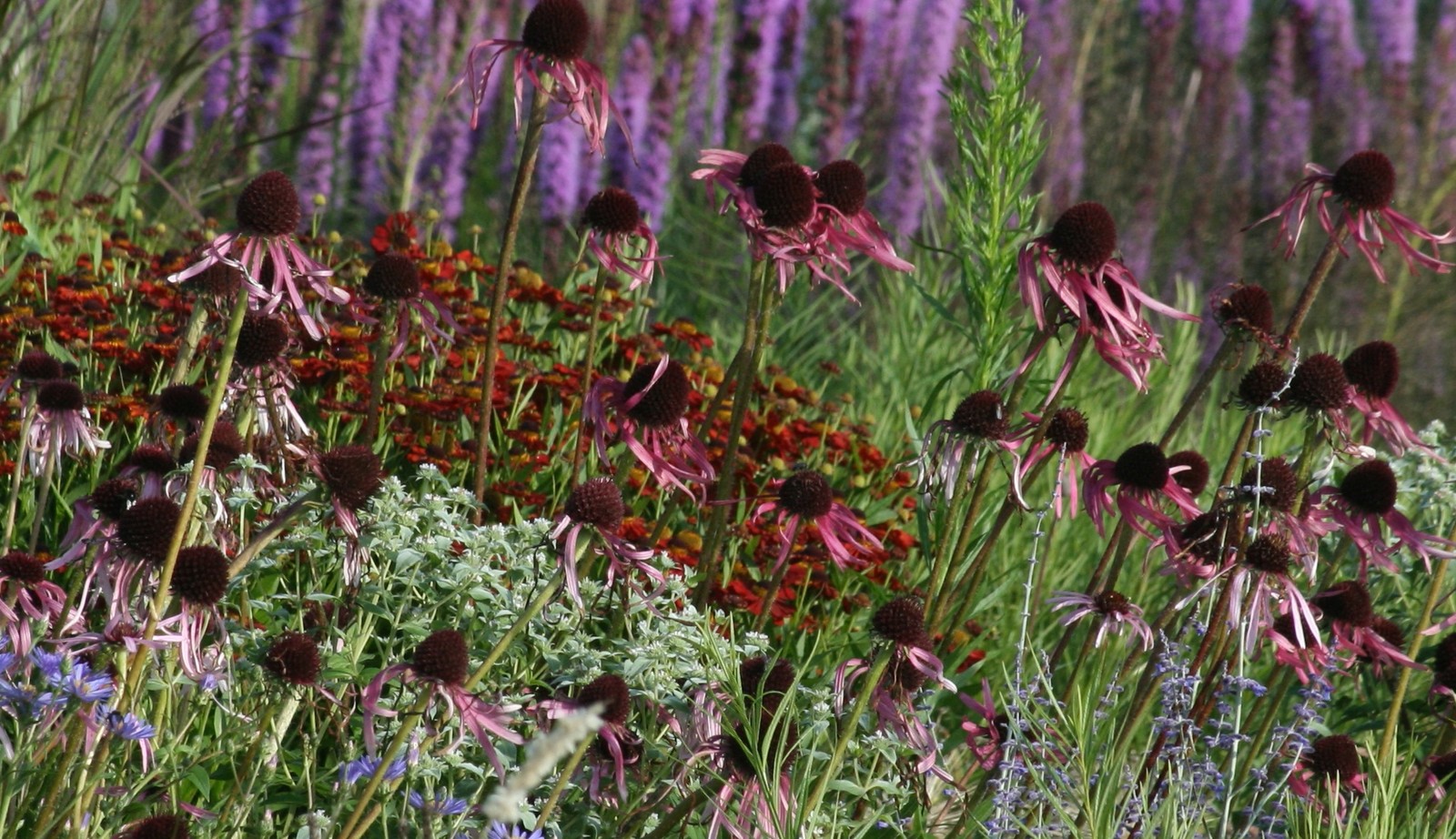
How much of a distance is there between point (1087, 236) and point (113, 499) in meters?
1.32

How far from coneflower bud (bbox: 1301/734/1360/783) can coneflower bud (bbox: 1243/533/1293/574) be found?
0.51m

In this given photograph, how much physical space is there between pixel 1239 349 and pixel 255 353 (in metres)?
1.46

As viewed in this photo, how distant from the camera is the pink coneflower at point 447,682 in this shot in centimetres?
160

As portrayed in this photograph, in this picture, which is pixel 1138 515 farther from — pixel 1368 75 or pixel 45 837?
pixel 1368 75

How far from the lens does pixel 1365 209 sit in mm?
2281

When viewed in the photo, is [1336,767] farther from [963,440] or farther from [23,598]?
[23,598]

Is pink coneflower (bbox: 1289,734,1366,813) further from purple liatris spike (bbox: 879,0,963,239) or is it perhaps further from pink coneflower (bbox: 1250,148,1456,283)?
purple liatris spike (bbox: 879,0,963,239)

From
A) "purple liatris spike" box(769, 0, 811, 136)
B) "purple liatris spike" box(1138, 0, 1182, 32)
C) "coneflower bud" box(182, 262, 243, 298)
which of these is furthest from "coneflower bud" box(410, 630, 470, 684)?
"purple liatris spike" box(1138, 0, 1182, 32)

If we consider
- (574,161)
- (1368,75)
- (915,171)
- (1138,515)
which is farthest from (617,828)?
(1368,75)

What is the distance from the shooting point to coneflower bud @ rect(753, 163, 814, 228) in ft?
7.13

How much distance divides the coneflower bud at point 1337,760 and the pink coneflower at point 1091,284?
0.78 metres

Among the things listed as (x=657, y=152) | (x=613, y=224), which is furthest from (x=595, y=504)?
(x=657, y=152)

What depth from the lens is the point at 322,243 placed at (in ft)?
12.5

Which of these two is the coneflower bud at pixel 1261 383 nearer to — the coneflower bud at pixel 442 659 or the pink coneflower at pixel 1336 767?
the pink coneflower at pixel 1336 767
